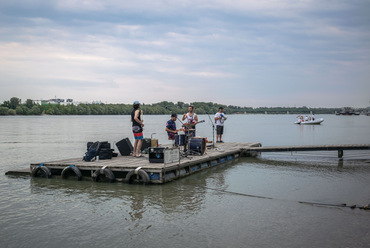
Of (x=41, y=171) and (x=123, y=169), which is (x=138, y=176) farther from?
(x=41, y=171)

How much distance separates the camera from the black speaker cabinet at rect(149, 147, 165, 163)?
10773 mm

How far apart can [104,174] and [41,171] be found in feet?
7.20

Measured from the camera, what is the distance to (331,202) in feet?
28.2

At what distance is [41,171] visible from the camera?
1129cm

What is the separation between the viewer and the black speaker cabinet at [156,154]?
1077 cm

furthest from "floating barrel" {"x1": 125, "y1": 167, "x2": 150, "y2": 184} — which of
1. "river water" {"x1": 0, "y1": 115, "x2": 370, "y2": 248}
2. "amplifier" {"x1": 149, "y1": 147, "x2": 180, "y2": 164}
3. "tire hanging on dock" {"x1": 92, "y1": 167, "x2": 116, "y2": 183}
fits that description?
"amplifier" {"x1": 149, "y1": 147, "x2": 180, "y2": 164}

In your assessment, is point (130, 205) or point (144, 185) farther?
point (144, 185)

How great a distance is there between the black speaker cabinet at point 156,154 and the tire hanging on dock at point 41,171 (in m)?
3.14

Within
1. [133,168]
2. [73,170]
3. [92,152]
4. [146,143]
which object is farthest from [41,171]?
[146,143]

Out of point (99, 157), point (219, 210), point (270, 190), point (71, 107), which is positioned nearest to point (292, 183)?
point (270, 190)

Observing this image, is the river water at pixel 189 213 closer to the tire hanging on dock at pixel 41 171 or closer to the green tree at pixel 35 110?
the tire hanging on dock at pixel 41 171

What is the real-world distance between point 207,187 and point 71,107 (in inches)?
6386

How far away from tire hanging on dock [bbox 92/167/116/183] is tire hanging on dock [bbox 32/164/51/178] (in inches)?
62.6

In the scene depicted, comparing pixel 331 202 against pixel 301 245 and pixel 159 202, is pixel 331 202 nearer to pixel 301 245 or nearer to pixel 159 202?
pixel 301 245
